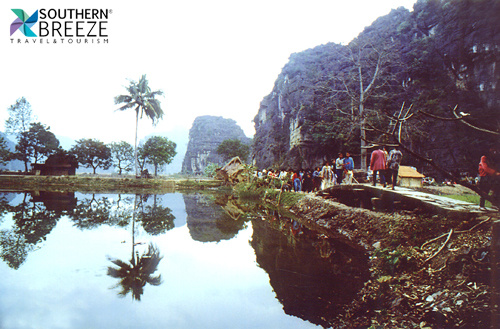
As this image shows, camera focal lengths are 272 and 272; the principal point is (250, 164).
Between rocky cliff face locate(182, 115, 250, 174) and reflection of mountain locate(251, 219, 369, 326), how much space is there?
337ft

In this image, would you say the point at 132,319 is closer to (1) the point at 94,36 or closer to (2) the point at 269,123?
(1) the point at 94,36

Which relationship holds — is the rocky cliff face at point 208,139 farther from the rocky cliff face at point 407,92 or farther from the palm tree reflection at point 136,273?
the palm tree reflection at point 136,273

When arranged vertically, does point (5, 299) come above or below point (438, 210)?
below

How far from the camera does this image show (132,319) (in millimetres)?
3248

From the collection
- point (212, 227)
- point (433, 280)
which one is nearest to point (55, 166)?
point (212, 227)

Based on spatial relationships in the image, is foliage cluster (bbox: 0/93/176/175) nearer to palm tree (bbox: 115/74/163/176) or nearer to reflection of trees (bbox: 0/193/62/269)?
palm tree (bbox: 115/74/163/176)

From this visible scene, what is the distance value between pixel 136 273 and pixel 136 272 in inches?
1.5

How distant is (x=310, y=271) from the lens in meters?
5.19

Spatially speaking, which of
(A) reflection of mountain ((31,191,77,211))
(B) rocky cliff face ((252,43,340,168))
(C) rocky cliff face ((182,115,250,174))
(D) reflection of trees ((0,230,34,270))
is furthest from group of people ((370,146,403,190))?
(C) rocky cliff face ((182,115,250,174))

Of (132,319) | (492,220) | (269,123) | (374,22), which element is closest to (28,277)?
(132,319)

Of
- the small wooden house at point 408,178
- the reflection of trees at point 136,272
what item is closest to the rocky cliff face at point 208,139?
the small wooden house at point 408,178

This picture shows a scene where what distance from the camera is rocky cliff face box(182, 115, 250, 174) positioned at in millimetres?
113188

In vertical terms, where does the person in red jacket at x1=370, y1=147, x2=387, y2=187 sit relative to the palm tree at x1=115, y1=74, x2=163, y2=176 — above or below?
below

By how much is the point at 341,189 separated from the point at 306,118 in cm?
3472
